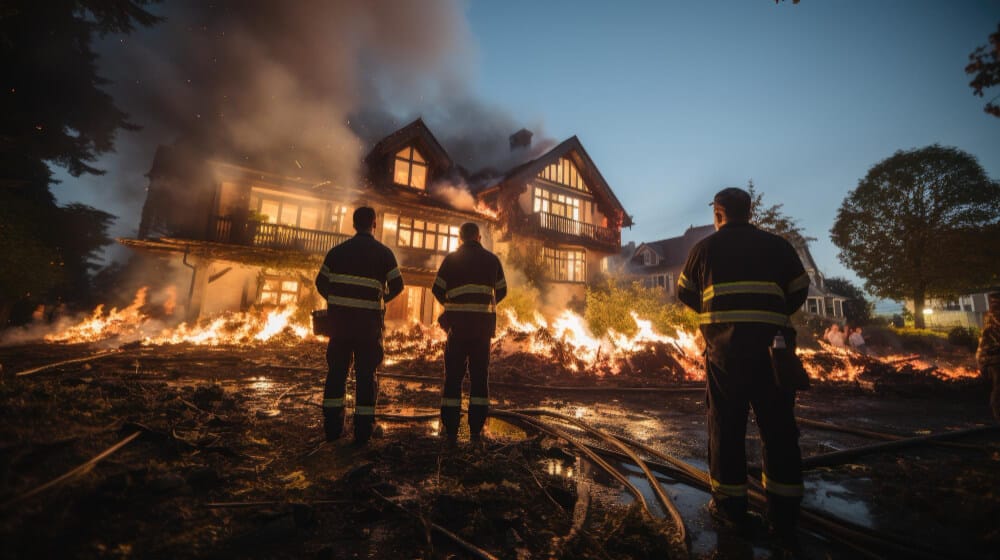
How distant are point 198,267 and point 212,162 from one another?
161 inches

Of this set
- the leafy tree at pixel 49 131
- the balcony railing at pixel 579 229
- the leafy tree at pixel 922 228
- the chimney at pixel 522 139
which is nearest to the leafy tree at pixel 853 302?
the leafy tree at pixel 922 228

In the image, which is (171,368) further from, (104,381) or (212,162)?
(212,162)

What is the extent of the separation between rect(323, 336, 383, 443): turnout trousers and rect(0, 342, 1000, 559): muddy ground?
0.20 metres

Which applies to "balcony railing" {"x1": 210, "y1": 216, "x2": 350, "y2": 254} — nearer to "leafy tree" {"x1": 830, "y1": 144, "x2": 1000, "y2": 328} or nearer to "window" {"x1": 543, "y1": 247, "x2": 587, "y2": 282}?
"window" {"x1": 543, "y1": 247, "x2": 587, "y2": 282}

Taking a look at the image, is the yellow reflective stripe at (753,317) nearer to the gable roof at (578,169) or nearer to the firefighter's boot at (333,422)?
the firefighter's boot at (333,422)

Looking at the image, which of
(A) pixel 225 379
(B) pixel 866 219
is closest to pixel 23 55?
(A) pixel 225 379

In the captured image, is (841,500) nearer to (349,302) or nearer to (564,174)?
(349,302)

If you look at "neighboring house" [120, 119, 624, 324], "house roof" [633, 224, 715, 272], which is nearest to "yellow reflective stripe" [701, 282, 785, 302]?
"neighboring house" [120, 119, 624, 324]

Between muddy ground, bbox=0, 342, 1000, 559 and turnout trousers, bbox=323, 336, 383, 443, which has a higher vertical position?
turnout trousers, bbox=323, 336, 383, 443

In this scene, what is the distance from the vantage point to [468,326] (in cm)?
386

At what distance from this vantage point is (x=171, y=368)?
24.1 feet

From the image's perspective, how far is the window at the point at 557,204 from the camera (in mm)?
21797

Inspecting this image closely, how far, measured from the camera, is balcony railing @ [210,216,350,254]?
46.1 feet

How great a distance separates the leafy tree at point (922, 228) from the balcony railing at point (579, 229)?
19677mm
